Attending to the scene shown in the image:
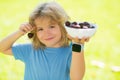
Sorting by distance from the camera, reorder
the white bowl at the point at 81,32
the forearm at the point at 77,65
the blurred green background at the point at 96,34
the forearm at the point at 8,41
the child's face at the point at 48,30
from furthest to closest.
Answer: the blurred green background at the point at 96,34 → the forearm at the point at 8,41 → the child's face at the point at 48,30 → the forearm at the point at 77,65 → the white bowl at the point at 81,32

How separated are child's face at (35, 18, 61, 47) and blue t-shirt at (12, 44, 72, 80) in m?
0.08

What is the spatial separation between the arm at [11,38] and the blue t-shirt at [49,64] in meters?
0.12

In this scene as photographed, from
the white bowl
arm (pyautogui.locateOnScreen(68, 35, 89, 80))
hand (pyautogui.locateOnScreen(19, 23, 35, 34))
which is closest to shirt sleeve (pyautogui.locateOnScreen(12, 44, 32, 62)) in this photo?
hand (pyautogui.locateOnScreen(19, 23, 35, 34))

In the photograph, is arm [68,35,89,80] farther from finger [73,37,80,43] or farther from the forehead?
the forehead

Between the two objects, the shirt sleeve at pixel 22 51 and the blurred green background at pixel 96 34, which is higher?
the shirt sleeve at pixel 22 51

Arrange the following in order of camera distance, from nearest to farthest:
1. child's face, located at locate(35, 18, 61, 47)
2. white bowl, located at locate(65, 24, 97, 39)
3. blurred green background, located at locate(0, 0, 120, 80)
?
white bowl, located at locate(65, 24, 97, 39) < child's face, located at locate(35, 18, 61, 47) < blurred green background, located at locate(0, 0, 120, 80)

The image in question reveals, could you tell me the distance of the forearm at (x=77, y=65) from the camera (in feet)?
7.36

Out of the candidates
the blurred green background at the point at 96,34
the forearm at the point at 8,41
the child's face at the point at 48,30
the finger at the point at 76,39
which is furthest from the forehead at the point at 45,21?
the blurred green background at the point at 96,34

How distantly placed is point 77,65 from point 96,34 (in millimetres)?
2158

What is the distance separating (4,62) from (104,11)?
1960 mm

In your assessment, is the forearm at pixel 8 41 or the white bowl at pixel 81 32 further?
the forearm at pixel 8 41

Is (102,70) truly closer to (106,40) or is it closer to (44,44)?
(106,40)

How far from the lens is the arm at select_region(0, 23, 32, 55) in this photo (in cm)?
246

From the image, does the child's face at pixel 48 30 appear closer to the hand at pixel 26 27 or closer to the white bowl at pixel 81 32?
the hand at pixel 26 27
